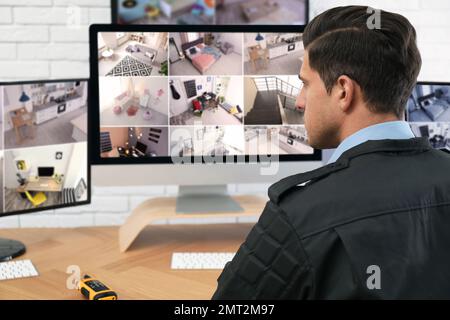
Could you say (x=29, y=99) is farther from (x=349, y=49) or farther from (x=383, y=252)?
(x=383, y=252)

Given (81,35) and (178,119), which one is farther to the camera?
(81,35)

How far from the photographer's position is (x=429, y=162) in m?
0.74

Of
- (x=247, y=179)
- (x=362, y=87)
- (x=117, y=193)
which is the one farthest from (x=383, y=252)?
(x=117, y=193)

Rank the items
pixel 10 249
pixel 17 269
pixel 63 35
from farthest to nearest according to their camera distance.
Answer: pixel 63 35
pixel 10 249
pixel 17 269

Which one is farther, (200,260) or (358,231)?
(200,260)

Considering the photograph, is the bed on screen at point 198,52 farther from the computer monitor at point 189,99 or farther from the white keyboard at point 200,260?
the white keyboard at point 200,260

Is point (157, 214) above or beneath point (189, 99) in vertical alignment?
beneath

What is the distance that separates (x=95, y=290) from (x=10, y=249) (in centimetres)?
43

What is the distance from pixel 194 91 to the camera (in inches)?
60.0

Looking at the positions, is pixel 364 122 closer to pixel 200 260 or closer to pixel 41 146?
Answer: pixel 200 260

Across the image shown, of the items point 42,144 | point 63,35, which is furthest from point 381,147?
point 63,35

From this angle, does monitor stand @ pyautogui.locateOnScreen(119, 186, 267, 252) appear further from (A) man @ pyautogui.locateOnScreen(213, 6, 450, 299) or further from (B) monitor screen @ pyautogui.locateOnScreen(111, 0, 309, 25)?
(B) monitor screen @ pyautogui.locateOnScreen(111, 0, 309, 25)

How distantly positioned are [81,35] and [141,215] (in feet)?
3.76
